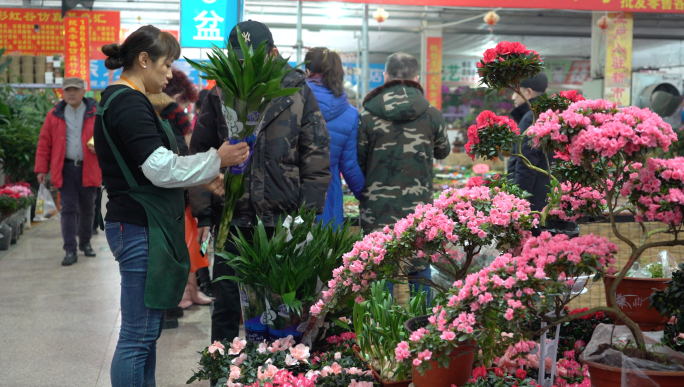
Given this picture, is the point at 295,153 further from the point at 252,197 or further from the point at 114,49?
the point at 114,49

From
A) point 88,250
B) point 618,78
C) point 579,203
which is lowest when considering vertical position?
point 88,250

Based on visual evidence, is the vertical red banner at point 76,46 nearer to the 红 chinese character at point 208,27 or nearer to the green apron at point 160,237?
the 红 chinese character at point 208,27

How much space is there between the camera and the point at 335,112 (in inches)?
136

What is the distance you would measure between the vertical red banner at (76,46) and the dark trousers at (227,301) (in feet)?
27.0

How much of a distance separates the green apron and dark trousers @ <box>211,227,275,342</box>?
49 centimetres

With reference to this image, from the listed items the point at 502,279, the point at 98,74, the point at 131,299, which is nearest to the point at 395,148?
the point at 131,299

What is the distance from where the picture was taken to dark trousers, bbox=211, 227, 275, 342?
279 cm

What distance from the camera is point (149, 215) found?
218cm

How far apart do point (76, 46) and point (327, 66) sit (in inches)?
313

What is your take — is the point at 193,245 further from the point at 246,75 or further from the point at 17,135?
the point at 17,135

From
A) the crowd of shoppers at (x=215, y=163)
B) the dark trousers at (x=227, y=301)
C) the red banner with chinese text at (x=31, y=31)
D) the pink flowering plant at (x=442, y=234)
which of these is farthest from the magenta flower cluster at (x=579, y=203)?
the red banner with chinese text at (x=31, y=31)

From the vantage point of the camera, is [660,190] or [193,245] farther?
[193,245]

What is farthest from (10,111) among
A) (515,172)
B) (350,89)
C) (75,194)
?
(515,172)

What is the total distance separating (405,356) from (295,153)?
132 cm
